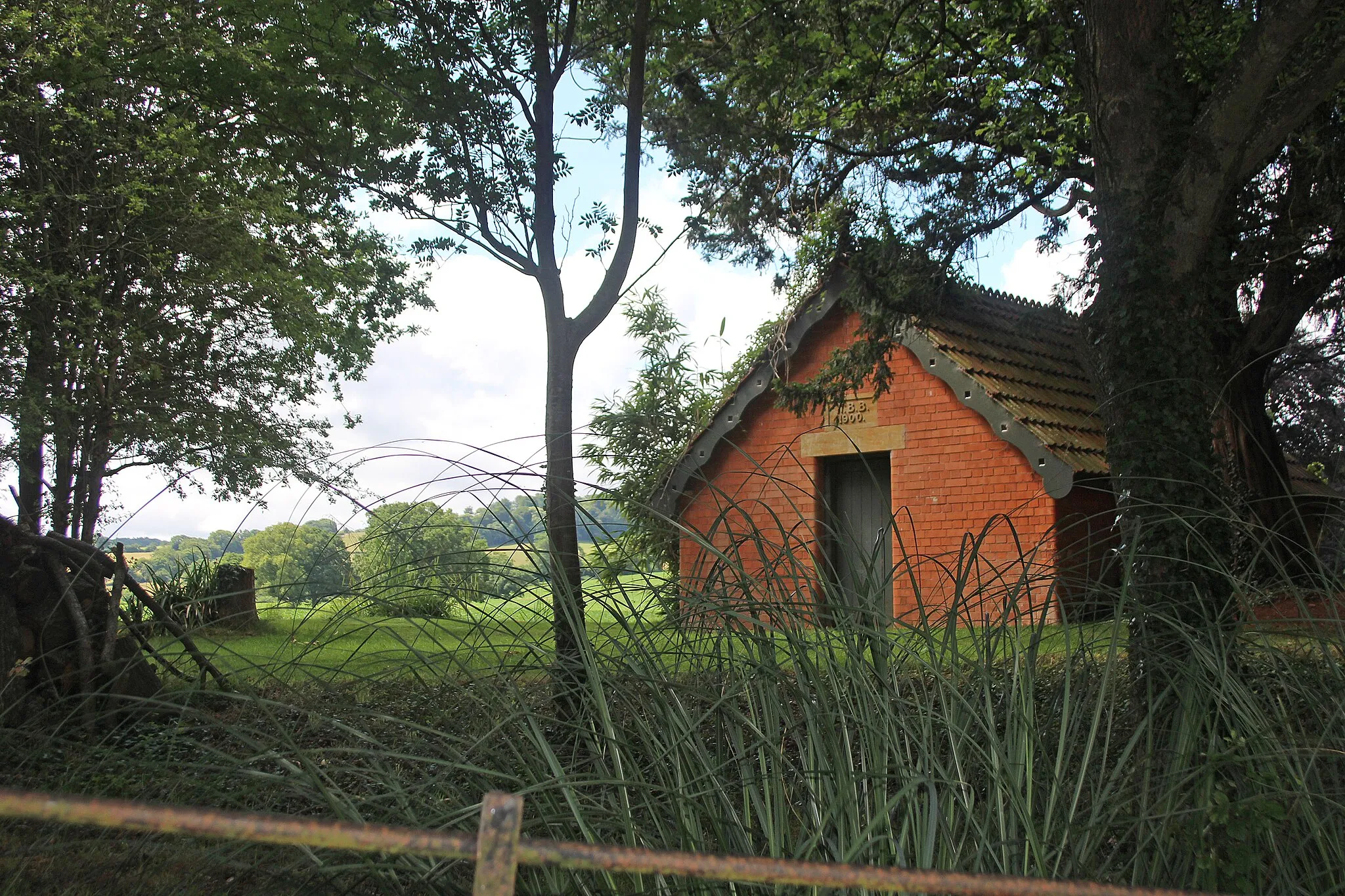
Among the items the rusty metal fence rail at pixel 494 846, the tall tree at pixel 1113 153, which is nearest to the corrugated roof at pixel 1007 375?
the tall tree at pixel 1113 153

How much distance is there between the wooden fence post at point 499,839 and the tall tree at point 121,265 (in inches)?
472

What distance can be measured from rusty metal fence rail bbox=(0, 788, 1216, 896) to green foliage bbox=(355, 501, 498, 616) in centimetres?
141

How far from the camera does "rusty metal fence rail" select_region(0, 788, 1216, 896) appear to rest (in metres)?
0.81

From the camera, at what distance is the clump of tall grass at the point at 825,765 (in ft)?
6.46

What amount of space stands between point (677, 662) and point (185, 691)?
4.02 ft

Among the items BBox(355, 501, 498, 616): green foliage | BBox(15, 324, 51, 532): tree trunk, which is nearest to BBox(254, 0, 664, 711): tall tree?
BBox(355, 501, 498, 616): green foliage

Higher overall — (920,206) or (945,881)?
(920,206)

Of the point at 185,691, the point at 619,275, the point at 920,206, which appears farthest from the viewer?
the point at 920,206

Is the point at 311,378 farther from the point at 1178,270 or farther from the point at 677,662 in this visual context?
the point at 677,662

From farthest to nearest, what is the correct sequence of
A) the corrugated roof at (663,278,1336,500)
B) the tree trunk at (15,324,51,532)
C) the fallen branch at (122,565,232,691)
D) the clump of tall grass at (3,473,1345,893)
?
the tree trunk at (15,324,51,532), the corrugated roof at (663,278,1336,500), the fallen branch at (122,565,232,691), the clump of tall grass at (3,473,1345,893)

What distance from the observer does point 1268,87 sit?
206 inches

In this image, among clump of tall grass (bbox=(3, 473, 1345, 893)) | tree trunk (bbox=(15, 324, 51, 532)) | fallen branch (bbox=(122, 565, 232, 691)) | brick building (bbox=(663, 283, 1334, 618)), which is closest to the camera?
clump of tall grass (bbox=(3, 473, 1345, 893))

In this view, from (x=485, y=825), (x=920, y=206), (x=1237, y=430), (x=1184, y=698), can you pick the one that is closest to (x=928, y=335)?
(x=920, y=206)

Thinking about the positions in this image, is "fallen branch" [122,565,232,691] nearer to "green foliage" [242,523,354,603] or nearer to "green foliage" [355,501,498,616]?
"green foliage" [242,523,354,603]
